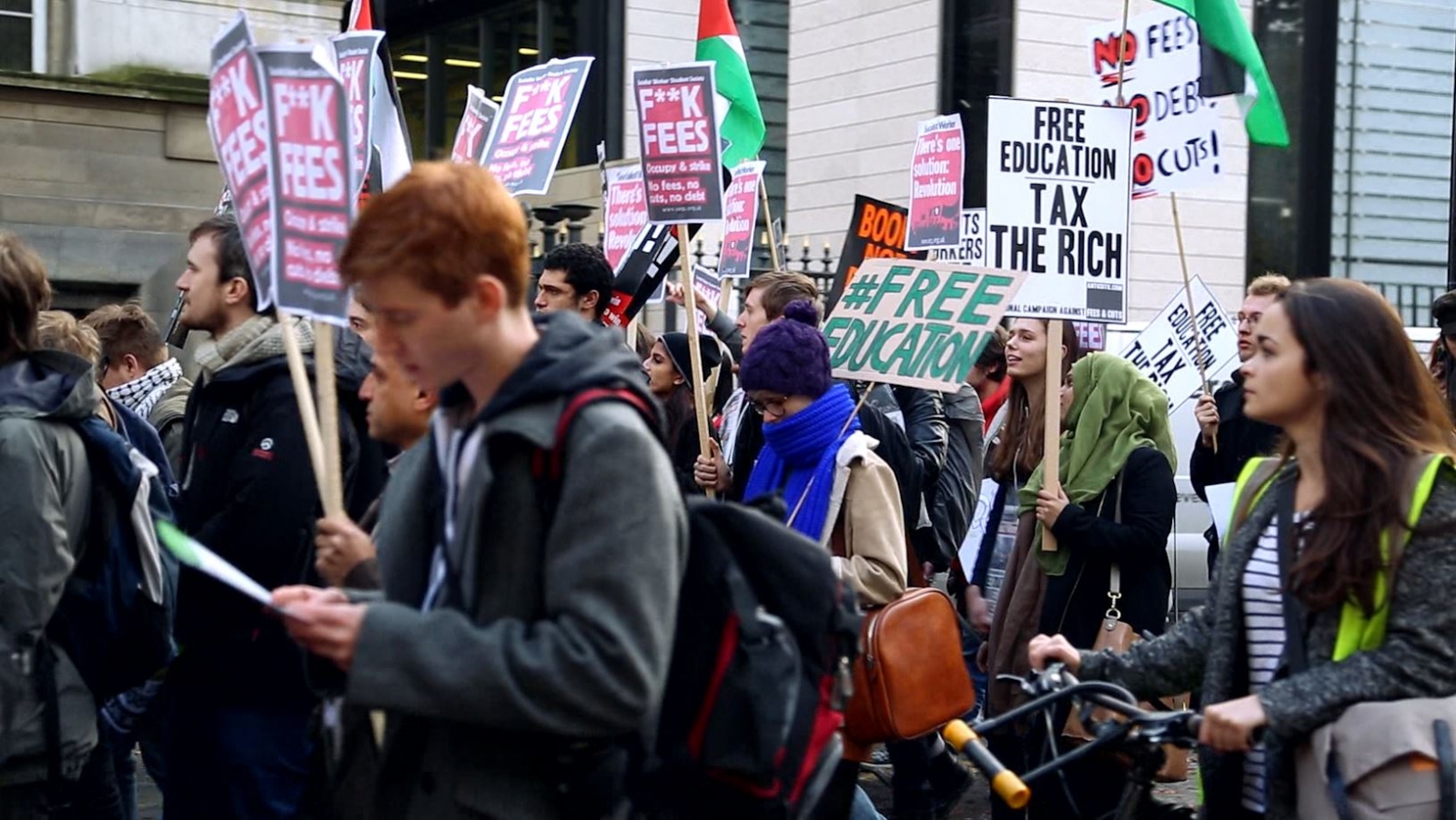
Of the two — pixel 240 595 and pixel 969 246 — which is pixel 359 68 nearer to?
pixel 240 595

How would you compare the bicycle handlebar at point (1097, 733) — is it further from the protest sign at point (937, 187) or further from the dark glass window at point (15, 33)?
the dark glass window at point (15, 33)

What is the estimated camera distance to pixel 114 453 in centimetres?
444

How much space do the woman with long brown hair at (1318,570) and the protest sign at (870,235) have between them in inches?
258

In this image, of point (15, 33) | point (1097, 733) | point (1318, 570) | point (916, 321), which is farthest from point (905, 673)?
point (15, 33)

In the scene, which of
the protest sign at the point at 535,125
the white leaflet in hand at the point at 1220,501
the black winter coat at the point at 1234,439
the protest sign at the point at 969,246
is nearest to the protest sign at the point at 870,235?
the protest sign at the point at 969,246

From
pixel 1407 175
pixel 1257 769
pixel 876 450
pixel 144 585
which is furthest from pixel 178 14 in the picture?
pixel 1407 175

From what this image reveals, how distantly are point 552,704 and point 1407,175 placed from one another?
70.6ft

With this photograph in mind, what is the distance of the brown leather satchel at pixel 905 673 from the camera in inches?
235

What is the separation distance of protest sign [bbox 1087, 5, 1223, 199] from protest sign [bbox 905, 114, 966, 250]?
1.22 m

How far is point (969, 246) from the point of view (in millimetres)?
10727

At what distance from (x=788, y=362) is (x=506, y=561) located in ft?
11.1

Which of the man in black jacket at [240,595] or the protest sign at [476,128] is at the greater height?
the protest sign at [476,128]

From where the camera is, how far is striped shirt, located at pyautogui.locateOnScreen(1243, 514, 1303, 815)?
12.8 feet

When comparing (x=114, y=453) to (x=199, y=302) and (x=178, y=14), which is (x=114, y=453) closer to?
(x=199, y=302)
